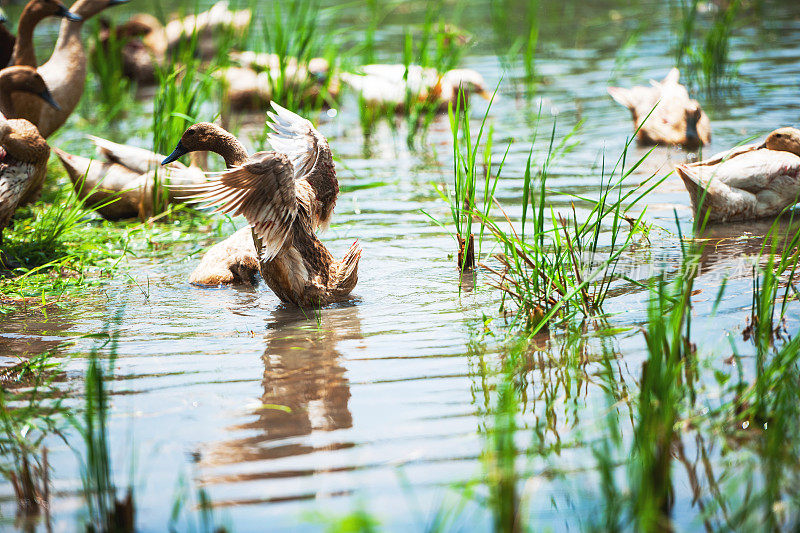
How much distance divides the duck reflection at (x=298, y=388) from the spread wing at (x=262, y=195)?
1.53 ft

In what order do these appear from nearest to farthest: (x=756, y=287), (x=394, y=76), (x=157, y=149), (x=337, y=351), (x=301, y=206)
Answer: (x=756, y=287) < (x=337, y=351) < (x=301, y=206) < (x=157, y=149) < (x=394, y=76)

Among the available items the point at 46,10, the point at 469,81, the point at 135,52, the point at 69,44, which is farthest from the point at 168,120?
the point at 135,52

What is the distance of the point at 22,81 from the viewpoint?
677 cm

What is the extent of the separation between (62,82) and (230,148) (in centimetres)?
324

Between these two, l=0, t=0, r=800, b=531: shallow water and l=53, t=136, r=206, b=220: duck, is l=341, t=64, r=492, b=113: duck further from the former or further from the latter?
l=53, t=136, r=206, b=220: duck

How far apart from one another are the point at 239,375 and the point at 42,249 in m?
2.67

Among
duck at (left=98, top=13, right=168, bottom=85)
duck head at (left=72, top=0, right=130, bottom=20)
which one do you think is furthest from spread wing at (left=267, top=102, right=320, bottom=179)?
duck at (left=98, top=13, right=168, bottom=85)

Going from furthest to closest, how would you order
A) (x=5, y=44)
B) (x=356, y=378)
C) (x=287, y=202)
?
(x=5, y=44) → (x=287, y=202) → (x=356, y=378)

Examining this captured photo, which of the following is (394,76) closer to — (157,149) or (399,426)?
(157,149)

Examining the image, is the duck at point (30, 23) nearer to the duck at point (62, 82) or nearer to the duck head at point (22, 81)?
the duck at point (62, 82)

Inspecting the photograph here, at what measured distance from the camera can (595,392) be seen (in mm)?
3539

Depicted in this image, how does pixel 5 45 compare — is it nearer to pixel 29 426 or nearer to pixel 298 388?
pixel 29 426

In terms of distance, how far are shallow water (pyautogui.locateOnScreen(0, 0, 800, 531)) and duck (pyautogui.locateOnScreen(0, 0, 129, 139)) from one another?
202 cm

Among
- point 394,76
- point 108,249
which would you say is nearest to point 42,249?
point 108,249
